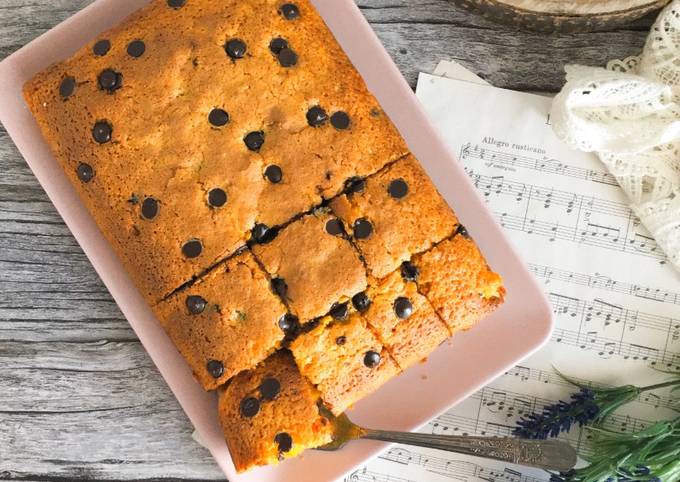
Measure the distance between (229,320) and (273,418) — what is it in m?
0.21

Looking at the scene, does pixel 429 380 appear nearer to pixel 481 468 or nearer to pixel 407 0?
pixel 481 468

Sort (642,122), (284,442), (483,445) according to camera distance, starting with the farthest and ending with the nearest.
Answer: (642,122) < (483,445) < (284,442)

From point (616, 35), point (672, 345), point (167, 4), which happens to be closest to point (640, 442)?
point (672, 345)

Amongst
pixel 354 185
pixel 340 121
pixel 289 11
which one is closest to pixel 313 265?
pixel 354 185

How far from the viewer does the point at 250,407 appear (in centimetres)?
148

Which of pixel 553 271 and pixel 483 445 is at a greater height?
pixel 553 271

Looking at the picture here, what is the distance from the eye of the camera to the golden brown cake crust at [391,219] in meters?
1.49

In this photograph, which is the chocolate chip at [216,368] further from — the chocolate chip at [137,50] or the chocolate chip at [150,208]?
the chocolate chip at [137,50]

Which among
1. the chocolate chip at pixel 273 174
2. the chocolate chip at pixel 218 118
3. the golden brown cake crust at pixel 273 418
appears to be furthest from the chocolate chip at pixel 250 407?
the chocolate chip at pixel 218 118

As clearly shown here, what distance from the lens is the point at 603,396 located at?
1.76 m

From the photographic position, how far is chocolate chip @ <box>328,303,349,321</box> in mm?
1483

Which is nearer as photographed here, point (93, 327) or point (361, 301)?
point (361, 301)

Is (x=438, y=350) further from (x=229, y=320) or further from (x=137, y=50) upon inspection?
(x=137, y=50)

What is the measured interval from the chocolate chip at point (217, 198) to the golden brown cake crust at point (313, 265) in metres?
0.12
